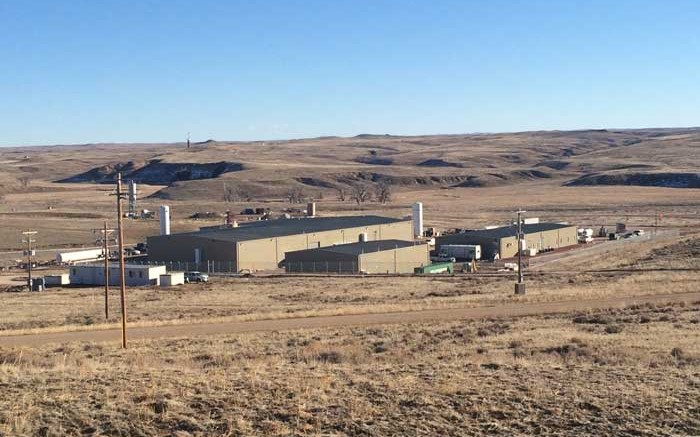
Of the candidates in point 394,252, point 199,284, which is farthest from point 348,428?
point 394,252

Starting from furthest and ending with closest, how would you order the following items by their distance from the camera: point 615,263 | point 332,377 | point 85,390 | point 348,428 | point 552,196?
point 552,196 < point 615,263 < point 332,377 < point 85,390 < point 348,428

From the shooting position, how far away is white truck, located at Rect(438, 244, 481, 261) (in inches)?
2699

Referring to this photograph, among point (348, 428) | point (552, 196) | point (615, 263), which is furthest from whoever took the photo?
point (552, 196)

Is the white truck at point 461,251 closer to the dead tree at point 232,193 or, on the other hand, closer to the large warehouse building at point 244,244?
the large warehouse building at point 244,244

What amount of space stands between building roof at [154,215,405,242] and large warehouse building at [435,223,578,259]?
7.45 m

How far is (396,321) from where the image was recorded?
30.9 metres

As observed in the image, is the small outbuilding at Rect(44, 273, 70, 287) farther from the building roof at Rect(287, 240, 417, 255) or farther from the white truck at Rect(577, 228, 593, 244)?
the white truck at Rect(577, 228, 593, 244)

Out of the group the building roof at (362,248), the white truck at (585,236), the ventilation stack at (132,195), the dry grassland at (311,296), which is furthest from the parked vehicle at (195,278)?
the white truck at (585,236)

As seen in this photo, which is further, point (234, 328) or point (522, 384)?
point (234, 328)

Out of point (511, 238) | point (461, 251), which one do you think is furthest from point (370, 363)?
point (511, 238)

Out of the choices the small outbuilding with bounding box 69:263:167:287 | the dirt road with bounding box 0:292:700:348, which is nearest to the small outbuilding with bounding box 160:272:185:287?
the small outbuilding with bounding box 69:263:167:287

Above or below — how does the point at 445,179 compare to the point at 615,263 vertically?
above

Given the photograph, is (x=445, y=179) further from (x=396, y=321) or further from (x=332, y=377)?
(x=332, y=377)

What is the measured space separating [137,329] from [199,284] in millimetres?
23831
